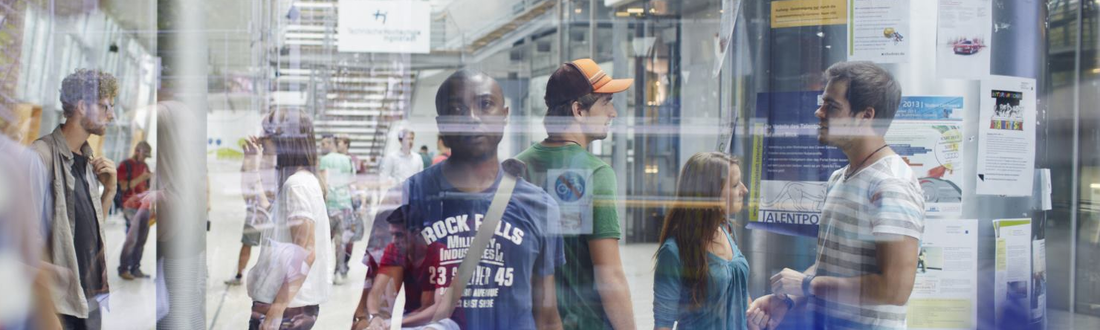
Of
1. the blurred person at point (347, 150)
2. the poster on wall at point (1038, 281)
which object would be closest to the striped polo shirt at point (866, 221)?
the poster on wall at point (1038, 281)

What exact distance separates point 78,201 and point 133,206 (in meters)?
1.98

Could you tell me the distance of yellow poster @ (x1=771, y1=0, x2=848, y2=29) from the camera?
3258 mm

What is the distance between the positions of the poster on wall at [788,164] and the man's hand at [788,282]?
0.22 metres

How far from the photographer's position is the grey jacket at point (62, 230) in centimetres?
306

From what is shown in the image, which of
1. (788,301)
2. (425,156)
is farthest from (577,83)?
(788,301)

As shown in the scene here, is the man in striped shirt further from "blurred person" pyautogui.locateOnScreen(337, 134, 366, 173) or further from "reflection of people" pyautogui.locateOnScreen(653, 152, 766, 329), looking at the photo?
"blurred person" pyautogui.locateOnScreen(337, 134, 366, 173)

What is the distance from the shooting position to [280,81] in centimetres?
718

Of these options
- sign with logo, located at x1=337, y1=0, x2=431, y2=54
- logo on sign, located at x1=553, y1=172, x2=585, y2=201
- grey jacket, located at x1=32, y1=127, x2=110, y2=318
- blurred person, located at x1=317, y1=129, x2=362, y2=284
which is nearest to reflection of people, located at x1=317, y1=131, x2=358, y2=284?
blurred person, located at x1=317, y1=129, x2=362, y2=284

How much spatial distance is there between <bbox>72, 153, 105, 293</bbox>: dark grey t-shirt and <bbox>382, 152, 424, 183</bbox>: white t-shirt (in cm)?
122

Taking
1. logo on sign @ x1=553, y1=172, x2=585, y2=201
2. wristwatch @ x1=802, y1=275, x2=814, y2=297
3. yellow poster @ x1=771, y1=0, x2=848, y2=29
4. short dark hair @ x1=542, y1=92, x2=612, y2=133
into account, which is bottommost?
wristwatch @ x1=802, y1=275, x2=814, y2=297

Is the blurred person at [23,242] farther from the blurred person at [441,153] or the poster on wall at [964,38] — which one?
the poster on wall at [964,38]

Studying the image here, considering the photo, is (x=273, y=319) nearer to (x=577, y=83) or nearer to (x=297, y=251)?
(x=297, y=251)

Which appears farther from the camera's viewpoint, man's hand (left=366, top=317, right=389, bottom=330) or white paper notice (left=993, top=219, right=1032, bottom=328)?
white paper notice (left=993, top=219, right=1032, bottom=328)

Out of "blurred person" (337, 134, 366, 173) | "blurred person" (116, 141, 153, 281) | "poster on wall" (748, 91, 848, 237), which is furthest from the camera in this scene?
"blurred person" (337, 134, 366, 173)
